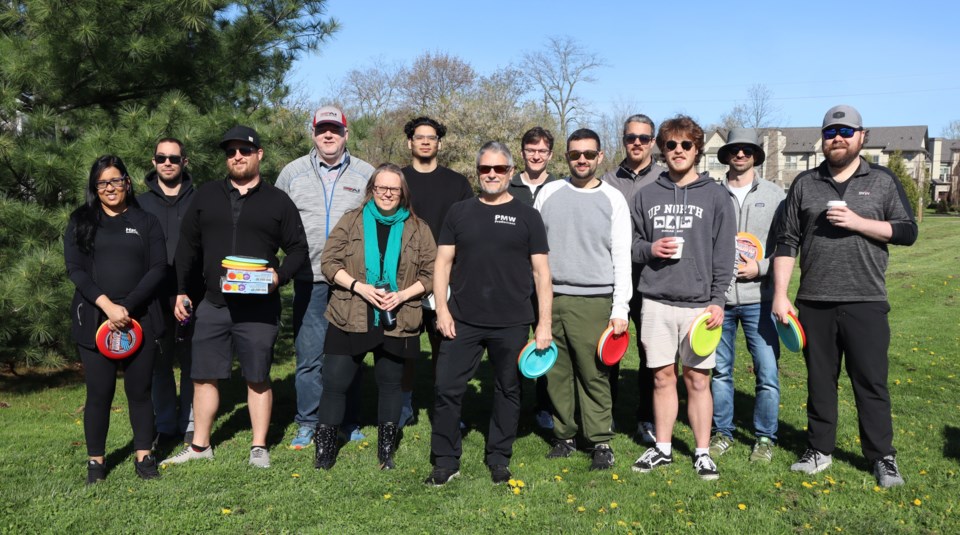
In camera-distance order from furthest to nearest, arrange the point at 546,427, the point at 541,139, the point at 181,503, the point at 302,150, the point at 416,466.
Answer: the point at 302,150 → the point at 546,427 → the point at 541,139 → the point at 416,466 → the point at 181,503

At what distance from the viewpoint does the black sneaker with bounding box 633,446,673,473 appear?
4.80 m

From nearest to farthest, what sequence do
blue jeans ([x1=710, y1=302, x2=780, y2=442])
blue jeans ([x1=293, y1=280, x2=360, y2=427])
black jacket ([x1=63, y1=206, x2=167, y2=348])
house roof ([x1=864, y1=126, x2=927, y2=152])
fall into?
black jacket ([x1=63, y1=206, x2=167, y2=348]), blue jeans ([x1=710, y1=302, x2=780, y2=442]), blue jeans ([x1=293, y1=280, x2=360, y2=427]), house roof ([x1=864, y1=126, x2=927, y2=152])

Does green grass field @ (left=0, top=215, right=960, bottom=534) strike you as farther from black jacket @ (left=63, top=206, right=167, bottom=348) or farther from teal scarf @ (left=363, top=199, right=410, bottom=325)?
teal scarf @ (left=363, top=199, right=410, bottom=325)

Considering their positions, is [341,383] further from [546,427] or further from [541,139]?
[541,139]

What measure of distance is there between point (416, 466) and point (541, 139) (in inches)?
102

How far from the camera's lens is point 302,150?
8.13 meters

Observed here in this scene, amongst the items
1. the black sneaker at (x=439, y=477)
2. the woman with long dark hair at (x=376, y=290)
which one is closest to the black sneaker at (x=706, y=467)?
the black sneaker at (x=439, y=477)

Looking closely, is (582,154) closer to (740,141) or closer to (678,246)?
(678,246)

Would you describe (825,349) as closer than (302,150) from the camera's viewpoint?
Yes

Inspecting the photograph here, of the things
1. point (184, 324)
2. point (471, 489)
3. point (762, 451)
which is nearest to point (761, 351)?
point (762, 451)

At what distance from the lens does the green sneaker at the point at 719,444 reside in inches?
201

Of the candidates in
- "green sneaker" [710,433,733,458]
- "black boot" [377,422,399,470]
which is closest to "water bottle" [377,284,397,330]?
"black boot" [377,422,399,470]

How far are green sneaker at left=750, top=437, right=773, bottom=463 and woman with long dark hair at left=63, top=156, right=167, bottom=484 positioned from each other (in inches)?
160

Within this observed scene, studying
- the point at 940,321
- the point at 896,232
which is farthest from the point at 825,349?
the point at 940,321
